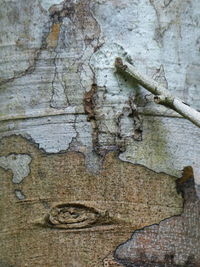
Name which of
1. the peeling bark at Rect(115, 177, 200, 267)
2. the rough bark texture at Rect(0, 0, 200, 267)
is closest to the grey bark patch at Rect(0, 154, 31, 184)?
the rough bark texture at Rect(0, 0, 200, 267)

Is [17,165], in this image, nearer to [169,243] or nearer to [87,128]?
[87,128]

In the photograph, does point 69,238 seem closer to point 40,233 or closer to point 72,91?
point 40,233

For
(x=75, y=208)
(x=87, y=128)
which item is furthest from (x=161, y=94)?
(x=75, y=208)

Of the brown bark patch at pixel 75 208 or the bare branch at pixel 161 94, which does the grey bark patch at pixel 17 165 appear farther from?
the bare branch at pixel 161 94

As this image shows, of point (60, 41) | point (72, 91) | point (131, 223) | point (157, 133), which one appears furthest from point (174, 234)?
point (60, 41)

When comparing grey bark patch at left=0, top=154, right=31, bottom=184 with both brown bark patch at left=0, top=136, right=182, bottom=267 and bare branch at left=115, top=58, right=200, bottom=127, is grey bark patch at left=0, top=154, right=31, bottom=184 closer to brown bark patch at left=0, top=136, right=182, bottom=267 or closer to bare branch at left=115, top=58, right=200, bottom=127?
brown bark patch at left=0, top=136, right=182, bottom=267
